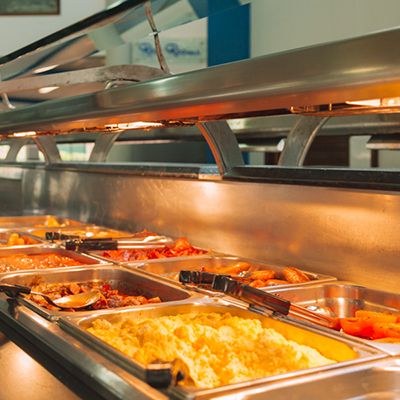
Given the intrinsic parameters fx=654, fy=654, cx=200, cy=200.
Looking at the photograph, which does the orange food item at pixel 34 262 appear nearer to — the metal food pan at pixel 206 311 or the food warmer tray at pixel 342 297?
the metal food pan at pixel 206 311

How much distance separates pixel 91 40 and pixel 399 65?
6.02 ft

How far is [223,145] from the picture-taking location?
7.62ft

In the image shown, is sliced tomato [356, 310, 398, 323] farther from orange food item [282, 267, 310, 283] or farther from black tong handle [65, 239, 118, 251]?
black tong handle [65, 239, 118, 251]

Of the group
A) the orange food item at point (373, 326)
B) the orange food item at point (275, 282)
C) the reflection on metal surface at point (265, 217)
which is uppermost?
the reflection on metal surface at point (265, 217)

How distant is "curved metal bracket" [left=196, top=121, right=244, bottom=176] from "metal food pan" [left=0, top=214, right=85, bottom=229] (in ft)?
4.20

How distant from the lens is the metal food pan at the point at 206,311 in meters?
1.01

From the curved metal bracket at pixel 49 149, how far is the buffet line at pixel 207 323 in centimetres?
162

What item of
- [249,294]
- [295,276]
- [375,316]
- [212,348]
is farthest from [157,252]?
[212,348]

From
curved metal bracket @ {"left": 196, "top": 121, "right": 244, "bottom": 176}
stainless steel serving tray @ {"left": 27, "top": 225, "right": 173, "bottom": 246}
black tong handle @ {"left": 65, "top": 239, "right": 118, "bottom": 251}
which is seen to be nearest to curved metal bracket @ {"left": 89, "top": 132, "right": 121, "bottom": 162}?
stainless steel serving tray @ {"left": 27, "top": 225, "right": 173, "bottom": 246}

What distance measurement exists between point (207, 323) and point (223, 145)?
37.4 inches

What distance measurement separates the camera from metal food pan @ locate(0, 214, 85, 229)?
11.3 feet

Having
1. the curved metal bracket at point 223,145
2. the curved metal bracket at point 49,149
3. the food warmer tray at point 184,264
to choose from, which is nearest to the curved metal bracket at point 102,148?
the curved metal bracket at point 49,149

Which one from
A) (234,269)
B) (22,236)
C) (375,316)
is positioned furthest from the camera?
(22,236)

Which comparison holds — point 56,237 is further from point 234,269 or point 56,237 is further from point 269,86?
point 269,86
